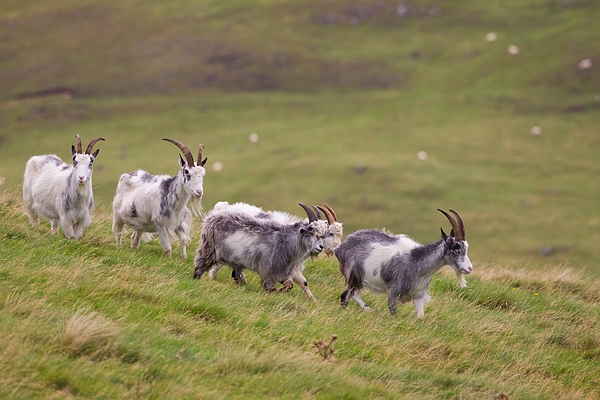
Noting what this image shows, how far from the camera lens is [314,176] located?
8325cm

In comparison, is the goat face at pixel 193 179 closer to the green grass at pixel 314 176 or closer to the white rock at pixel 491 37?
the green grass at pixel 314 176

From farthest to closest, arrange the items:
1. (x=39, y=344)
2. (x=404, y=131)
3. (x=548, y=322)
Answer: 1. (x=404, y=131)
2. (x=548, y=322)
3. (x=39, y=344)

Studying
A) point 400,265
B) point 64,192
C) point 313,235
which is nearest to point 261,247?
point 313,235

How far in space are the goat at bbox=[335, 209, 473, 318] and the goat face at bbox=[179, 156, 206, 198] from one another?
9.66 feet

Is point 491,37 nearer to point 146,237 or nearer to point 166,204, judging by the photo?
point 146,237

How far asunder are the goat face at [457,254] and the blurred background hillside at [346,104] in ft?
176

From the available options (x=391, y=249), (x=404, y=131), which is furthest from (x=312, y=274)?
(x=404, y=131)

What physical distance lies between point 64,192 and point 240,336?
575 cm

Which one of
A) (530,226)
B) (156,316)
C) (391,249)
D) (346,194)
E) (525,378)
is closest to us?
(156,316)

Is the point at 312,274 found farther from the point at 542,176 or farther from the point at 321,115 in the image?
the point at 321,115

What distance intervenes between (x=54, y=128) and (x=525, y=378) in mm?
99770

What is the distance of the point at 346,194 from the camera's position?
260ft

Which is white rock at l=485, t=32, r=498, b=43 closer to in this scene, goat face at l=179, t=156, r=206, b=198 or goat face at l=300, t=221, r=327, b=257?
goat face at l=179, t=156, r=206, b=198

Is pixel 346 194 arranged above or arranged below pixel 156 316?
below
